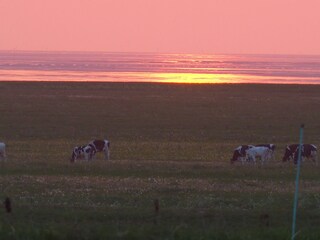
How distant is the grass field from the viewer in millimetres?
14797

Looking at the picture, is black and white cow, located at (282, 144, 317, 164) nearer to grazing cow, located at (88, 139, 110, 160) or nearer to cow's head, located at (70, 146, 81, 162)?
grazing cow, located at (88, 139, 110, 160)

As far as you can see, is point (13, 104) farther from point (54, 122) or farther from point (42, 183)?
point (42, 183)

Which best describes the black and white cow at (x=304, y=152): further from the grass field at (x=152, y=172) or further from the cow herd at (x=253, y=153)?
the grass field at (x=152, y=172)

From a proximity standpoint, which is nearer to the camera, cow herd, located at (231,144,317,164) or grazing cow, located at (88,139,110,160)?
cow herd, located at (231,144,317,164)

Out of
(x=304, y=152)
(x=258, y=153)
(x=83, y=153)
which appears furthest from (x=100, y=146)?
(x=304, y=152)

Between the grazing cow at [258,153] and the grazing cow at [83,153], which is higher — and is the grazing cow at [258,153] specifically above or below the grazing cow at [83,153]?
Answer: above

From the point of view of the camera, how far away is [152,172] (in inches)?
971

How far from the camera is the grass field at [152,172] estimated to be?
14.8 m

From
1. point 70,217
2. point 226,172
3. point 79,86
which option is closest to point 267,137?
point 226,172

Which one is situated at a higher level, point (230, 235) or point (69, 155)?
point (230, 235)

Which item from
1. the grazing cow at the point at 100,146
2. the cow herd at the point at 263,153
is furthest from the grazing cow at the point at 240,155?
the grazing cow at the point at 100,146

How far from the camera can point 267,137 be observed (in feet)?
128

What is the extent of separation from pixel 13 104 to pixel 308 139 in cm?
2332

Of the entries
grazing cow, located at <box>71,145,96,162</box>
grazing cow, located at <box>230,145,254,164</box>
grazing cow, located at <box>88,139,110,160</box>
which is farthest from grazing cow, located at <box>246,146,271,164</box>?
grazing cow, located at <box>71,145,96,162</box>
